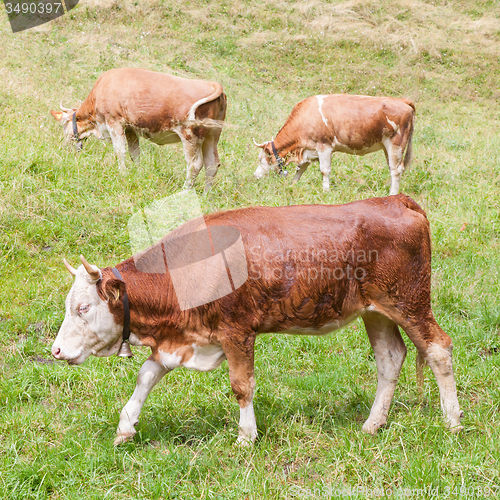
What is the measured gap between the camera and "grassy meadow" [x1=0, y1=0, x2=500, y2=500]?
3566 millimetres

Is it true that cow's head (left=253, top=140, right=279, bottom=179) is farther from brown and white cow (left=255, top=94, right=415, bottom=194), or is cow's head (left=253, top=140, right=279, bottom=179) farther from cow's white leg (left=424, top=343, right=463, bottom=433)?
cow's white leg (left=424, top=343, right=463, bottom=433)

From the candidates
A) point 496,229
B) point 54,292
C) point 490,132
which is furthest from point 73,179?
point 490,132

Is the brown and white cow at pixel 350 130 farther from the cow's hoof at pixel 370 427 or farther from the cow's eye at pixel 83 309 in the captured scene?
the cow's eye at pixel 83 309

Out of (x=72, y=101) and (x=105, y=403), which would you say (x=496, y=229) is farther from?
(x=72, y=101)

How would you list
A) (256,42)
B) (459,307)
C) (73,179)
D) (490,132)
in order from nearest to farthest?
1. (459,307)
2. (73,179)
3. (490,132)
4. (256,42)

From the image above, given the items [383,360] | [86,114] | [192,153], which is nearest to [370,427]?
[383,360]

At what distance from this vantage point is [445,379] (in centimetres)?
404

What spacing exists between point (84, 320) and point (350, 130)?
26.7ft

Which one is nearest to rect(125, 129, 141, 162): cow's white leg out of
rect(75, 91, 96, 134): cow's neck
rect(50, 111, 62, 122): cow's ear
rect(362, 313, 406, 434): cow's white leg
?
rect(75, 91, 96, 134): cow's neck

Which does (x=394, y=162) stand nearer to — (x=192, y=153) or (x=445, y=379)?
(x=192, y=153)

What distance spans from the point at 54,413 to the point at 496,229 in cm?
628

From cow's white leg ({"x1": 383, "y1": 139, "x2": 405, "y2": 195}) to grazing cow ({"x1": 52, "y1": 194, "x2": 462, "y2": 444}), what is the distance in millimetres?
6617

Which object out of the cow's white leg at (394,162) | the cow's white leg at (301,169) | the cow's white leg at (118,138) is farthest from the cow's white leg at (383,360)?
the cow's white leg at (301,169)

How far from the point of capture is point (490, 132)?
586 inches
